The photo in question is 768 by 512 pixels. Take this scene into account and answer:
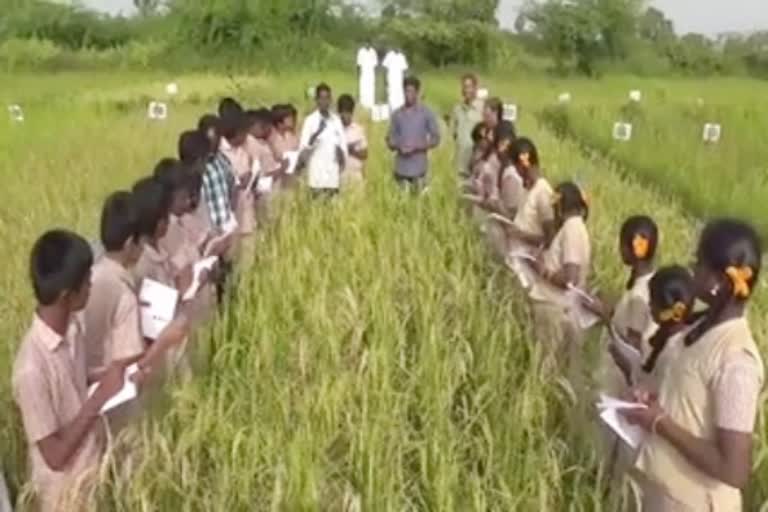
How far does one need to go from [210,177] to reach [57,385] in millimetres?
2715

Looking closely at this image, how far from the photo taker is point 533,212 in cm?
520

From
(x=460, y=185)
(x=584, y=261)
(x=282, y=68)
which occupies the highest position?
(x=584, y=261)

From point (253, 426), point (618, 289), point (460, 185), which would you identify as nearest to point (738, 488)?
point (253, 426)

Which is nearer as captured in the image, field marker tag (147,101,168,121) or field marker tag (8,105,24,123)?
field marker tag (8,105,24,123)

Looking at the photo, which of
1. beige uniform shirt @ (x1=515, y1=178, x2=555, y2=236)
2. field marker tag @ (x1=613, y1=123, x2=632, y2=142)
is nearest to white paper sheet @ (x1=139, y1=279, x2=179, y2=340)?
beige uniform shirt @ (x1=515, y1=178, x2=555, y2=236)

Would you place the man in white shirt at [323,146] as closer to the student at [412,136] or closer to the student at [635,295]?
the student at [412,136]

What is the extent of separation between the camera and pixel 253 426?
137 inches

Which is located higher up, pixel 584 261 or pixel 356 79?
pixel 584 261

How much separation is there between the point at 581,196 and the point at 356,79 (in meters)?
18.5

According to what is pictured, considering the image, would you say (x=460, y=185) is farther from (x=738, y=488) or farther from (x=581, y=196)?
(x=738, y=488)

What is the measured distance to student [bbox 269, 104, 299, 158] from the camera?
7984 millimetres

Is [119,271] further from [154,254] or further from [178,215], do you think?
[178,215]

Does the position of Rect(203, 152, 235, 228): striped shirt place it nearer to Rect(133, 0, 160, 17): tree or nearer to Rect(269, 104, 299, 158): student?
Rect(269, 104, 299, 158): student

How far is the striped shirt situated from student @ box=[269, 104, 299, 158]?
213 centimetres
